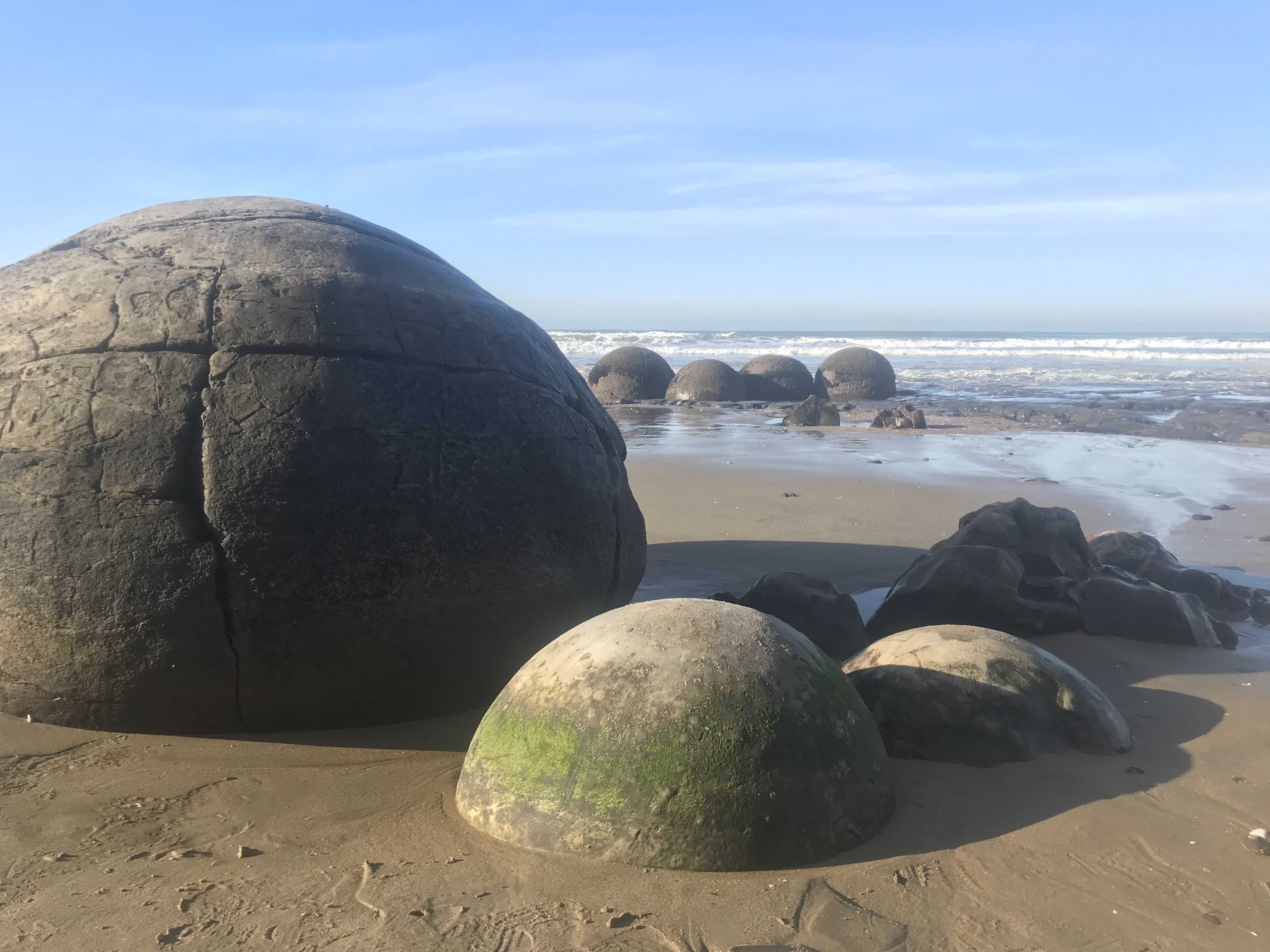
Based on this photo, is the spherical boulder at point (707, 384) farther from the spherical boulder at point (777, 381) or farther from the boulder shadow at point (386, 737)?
the boulder shadow at point (386, 737)

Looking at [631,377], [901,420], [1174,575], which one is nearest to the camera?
[1174,575]

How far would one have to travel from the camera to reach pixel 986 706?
146 inches

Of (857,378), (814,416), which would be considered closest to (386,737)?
(814,416)

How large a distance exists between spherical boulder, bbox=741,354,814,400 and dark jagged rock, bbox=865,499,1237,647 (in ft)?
59.5

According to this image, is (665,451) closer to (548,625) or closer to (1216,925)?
(548,625)

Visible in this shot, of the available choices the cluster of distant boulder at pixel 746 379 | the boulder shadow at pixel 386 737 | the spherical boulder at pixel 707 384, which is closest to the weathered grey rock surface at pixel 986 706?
the boulder shadow at pixel 386 737

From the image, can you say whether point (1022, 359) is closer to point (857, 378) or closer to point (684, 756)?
point (857, 378)

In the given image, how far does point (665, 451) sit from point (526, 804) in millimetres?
10263

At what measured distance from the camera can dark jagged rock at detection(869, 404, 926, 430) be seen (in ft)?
54.1

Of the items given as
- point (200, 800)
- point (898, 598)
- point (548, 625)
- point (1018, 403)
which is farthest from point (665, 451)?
point (1018, 403)

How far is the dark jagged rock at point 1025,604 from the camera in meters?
5.09

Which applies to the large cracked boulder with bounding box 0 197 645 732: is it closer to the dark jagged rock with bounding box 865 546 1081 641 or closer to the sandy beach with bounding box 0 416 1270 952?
the sandy beach with bounding box 0 416 1270 952

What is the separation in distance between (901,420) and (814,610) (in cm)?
1226

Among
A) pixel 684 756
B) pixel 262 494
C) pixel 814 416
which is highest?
pixel 262 494
